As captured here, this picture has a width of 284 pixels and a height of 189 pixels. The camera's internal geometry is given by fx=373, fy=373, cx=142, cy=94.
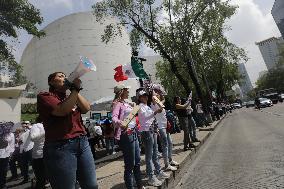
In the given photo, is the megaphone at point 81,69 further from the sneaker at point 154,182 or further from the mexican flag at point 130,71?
the mexican flag at point 130,71

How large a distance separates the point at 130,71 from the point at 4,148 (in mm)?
3755

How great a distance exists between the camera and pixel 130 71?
8.24 m

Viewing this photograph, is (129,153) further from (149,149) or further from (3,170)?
(3,170)

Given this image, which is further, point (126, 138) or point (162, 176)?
point (162, 176)

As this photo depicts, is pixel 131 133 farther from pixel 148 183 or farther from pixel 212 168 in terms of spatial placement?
pixel 212 168

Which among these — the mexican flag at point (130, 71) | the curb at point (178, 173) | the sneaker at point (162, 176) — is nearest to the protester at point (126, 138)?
the curb at point (178, 173)

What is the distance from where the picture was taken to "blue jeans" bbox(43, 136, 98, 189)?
350cm

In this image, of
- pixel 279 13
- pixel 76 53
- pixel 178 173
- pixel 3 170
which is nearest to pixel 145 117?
pixel 178 173

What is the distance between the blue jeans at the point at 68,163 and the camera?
11.5 ft

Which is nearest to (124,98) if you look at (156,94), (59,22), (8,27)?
(156,94)

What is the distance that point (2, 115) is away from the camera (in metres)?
28.6

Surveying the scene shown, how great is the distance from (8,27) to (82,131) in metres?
24.6

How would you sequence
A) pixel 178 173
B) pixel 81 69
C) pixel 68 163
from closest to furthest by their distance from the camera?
pixel 81 69
pixel 68 163
pixel 178 173

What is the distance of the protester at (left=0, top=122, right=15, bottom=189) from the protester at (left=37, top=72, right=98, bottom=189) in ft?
20.1
